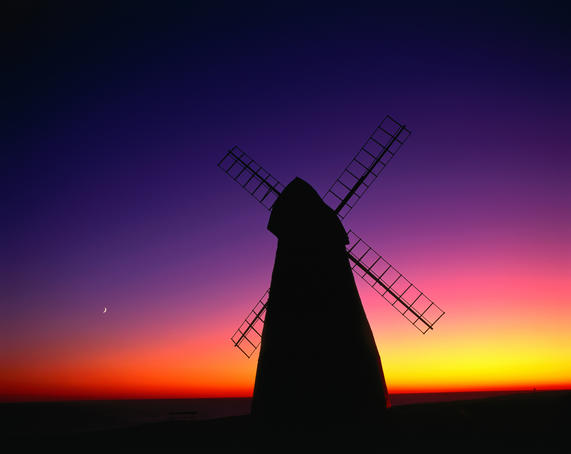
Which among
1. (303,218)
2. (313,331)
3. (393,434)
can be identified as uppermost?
(303,218)

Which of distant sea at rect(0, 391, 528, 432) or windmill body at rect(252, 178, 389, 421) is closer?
windmill body at rect(252, 178, 389, 421)

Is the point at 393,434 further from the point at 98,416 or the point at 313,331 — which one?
the point at 98,416

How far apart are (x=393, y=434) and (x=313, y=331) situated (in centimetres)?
252

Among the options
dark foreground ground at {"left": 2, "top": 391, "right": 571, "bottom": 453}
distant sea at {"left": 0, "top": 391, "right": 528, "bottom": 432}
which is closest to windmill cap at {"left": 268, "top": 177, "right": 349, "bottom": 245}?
dark foreground ground at {"left": 2, "top": 391, "right": 571, "bottom": 453}

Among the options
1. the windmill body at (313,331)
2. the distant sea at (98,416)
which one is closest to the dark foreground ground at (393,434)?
the windmill body at (313,331)

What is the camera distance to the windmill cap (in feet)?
29.8

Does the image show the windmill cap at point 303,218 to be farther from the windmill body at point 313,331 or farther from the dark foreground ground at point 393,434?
the dark foreground ground at point 393,434

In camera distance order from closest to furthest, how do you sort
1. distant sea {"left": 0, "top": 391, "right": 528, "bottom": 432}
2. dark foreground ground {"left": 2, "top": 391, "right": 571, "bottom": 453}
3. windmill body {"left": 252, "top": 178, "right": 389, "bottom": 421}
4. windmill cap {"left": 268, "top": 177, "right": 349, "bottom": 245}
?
dark foreground ground {"left": 2, "top": 391, "right": 571, "bottom": 453} → windmill body {"left": 252, "top": 178, "right": 389, "bottom": 421} → windmill cap {"left": 268, "top": 177, "right": 349, "bottom": 245} → distant sea {"left": 0, "top": 391, "right": 528, "bottom": 432}

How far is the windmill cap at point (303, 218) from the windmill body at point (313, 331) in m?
0.02

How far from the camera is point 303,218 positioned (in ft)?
30.0

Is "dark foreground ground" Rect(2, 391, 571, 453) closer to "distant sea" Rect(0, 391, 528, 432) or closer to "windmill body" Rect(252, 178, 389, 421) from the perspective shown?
"windmill body" Rect(252, 178, 389, 421)

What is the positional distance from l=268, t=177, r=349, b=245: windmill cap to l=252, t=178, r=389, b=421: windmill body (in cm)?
2

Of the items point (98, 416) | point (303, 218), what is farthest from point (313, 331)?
point (98, 416)

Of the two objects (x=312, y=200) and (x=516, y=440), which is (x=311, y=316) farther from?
(x=516, y=440)
